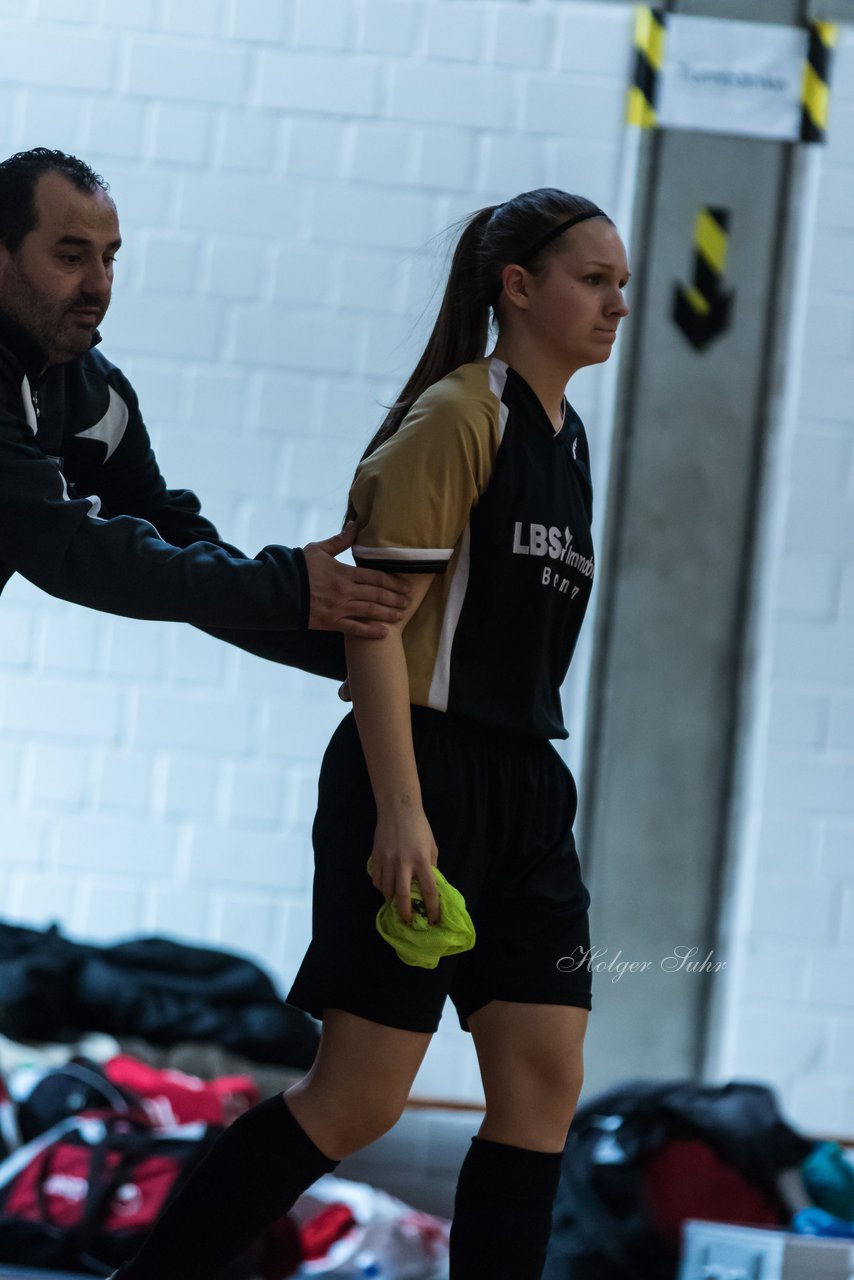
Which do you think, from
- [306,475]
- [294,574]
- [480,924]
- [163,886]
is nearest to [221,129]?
[306,475]

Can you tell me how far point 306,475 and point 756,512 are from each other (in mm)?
984

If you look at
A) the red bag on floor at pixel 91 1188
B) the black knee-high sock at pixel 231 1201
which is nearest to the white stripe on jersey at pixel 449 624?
the black knee-high sock at pixel 231 1201

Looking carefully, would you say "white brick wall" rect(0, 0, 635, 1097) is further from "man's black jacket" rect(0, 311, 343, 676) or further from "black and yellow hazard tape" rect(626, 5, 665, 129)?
"man's black jacket" rect(0, 311, 343, 676)

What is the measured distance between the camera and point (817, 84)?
305 cm

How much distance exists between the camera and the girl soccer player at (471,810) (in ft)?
4.51

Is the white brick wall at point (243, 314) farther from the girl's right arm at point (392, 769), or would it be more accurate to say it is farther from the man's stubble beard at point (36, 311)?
the girl's right arm at point (392, 769)

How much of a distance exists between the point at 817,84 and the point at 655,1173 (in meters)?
2.27

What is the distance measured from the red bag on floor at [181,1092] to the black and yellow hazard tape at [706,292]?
5.97 feet

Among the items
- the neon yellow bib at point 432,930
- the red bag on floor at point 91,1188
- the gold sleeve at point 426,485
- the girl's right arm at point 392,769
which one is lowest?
the red bag on floor at point 91,1188

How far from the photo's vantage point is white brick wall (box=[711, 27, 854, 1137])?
3047mm

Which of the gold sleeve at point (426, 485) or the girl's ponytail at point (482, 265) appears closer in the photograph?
the gold sleeve at point (426, 485)

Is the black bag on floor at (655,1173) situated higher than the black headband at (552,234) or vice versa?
the black headband at (552,234)

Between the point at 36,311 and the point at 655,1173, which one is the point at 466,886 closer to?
the point at 36,311

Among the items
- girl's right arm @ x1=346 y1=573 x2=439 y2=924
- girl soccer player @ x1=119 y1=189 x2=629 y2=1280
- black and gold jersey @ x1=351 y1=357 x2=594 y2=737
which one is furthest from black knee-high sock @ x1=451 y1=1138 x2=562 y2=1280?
black and gold jersey @ x1=351 y1=357 x2=594 y2=737
